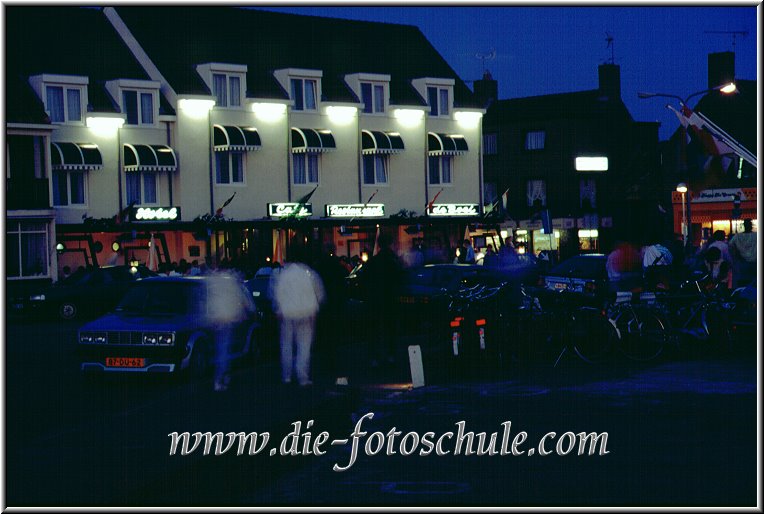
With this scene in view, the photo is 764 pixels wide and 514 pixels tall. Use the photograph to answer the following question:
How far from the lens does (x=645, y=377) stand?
52.9 ft

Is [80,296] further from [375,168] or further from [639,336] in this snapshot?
[375,168]

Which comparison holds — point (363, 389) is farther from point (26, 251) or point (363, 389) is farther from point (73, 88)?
point (73, 88)

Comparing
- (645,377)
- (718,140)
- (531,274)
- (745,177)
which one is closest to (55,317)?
(531,274)

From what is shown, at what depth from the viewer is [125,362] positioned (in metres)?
17.8

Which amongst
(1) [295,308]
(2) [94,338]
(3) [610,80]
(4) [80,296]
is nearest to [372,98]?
(3) [610,80]

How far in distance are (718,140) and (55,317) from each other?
1945cm

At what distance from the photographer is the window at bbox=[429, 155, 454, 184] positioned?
6350 centimetres

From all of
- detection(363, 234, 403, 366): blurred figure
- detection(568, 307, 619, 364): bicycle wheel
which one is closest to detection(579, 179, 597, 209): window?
detection(363, 234, 403, 366): blurred figure

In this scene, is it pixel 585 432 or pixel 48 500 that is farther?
pixel 585 432

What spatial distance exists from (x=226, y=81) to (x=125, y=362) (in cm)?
3898

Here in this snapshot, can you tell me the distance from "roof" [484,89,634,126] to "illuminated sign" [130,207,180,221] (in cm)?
2916

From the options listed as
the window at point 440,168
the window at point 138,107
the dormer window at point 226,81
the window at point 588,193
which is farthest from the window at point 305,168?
the window at point 588,193

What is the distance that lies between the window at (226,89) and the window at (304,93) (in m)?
2.78

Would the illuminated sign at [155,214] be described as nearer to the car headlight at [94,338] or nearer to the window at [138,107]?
the window at [138,107]
